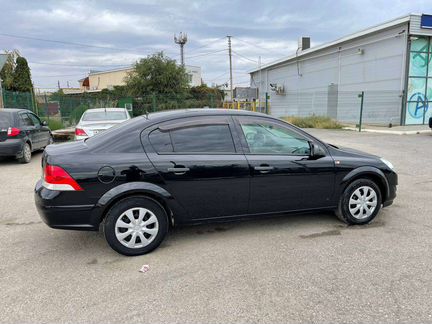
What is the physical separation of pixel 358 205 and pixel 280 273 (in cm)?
176

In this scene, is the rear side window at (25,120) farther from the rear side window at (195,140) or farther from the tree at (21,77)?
the tree at (21,77)

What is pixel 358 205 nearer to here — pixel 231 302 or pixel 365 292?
pixel 365 292

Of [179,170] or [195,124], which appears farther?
[195,124]

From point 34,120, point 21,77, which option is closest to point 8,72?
point 21,77

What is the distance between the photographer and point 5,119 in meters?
8.40

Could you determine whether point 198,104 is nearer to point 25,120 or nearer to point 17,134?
point 25,120

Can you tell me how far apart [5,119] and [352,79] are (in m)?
20.9

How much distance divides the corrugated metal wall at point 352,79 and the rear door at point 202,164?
18567 mm

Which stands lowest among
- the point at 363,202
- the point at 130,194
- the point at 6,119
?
the point at 363,202

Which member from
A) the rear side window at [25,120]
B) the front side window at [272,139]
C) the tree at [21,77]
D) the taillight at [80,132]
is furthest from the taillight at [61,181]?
the tree at [21,77]

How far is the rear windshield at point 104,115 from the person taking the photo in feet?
31.5

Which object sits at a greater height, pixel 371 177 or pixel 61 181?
pixel 61 181

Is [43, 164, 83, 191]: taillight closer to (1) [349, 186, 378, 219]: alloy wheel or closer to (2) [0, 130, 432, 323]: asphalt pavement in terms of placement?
(2) [0, 130, 432, 323]: asphalt pavement

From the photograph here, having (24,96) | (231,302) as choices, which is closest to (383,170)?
(231,302)
